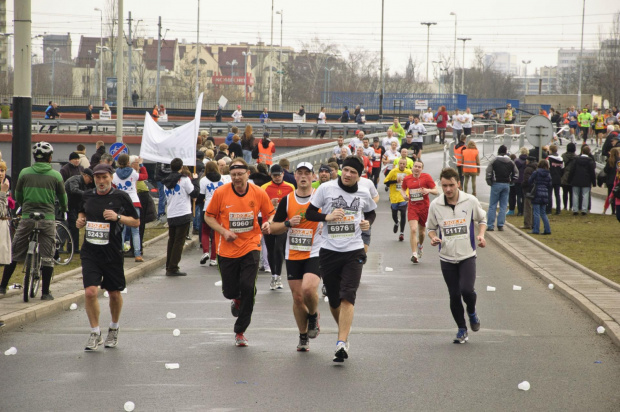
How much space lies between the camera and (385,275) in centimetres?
1475

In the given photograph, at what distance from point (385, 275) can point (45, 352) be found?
7355 mm

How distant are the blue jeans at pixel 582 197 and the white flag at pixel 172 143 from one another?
11660mm

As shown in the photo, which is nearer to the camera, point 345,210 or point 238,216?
point 345,210

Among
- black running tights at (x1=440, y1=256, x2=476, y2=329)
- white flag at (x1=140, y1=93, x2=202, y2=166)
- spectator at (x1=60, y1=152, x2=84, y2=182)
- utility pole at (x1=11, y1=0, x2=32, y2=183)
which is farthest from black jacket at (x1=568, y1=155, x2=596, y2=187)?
utility pole at (x1=11, y1=0, x2=32, y2=183)

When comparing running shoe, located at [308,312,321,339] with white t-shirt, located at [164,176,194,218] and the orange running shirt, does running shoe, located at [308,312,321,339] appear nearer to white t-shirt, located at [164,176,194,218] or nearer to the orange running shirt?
the orange running shirt

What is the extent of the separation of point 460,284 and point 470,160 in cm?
1884

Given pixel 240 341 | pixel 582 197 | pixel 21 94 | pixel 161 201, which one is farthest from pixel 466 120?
pixel 240 341

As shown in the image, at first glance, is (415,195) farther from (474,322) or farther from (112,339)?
(112,339)

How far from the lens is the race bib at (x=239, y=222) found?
29.2 feet

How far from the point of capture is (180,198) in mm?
14914

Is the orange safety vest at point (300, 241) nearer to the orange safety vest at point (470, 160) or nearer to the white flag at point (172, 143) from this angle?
the white flag at point (172, 143)

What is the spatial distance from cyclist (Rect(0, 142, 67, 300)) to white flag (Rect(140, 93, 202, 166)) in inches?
277

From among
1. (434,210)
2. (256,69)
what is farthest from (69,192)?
(256,69)

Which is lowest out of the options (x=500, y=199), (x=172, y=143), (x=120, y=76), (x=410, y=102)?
(x=500, y=199)
